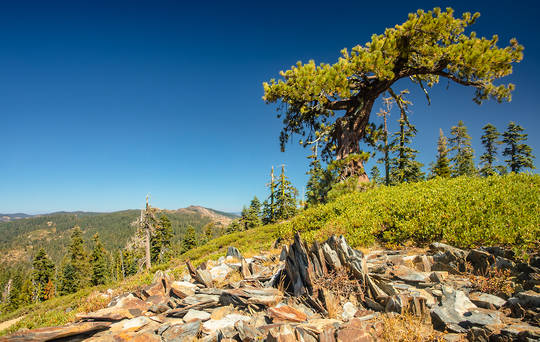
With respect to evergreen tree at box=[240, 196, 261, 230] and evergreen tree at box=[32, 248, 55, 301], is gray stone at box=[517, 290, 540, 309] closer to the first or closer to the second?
evergreen tree at box=[240, 196, 261, 230]

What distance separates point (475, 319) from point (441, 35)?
12418mm

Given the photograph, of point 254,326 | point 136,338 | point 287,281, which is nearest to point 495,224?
point 287,281

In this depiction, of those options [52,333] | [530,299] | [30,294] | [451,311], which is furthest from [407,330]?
[30,294]

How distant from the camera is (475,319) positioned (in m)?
2.77

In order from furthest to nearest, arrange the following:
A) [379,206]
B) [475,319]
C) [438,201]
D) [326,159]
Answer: [326,159]
[379,206]
[438,201]
[475,319]

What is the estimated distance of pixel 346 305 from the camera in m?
3.59

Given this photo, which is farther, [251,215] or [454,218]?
[251,215]

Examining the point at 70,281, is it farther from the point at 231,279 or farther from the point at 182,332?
the point at 182,332

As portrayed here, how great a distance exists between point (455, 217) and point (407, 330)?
4117 mm

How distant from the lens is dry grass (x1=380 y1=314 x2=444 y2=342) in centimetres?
263

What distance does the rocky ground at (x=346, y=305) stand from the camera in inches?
109

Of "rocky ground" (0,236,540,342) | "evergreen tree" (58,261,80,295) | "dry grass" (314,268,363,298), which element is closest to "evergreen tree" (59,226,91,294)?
"evergreen tree" (58,261,80,295)

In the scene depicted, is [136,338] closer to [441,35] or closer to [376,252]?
[376,252]

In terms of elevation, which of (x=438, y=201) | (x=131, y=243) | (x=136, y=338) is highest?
(x=438, y=201)
